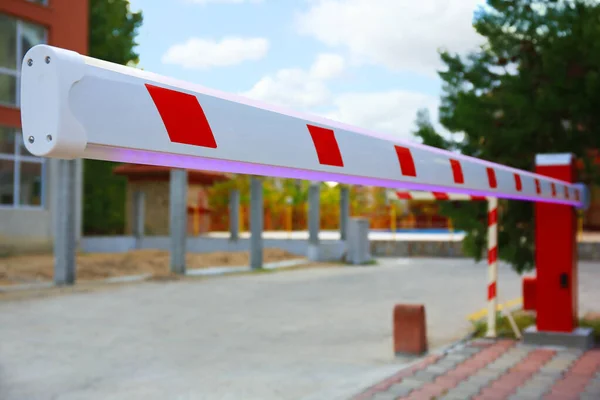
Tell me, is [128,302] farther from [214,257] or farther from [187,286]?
[214,257]

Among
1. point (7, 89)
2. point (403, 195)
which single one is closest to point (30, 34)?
point (7, 89)

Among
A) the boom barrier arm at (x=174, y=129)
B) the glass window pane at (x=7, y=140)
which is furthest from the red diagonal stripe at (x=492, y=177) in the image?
the glass window pane at (x=7, y=140)

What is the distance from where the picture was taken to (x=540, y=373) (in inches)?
208

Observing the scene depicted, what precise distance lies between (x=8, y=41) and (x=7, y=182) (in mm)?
3873

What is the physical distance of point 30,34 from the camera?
18812mm

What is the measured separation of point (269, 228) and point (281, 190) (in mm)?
2090

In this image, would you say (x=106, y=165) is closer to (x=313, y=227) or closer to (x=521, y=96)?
(x=313, y=227)

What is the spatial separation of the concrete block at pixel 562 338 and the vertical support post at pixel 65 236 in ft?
30.6

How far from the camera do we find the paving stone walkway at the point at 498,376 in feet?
15.1

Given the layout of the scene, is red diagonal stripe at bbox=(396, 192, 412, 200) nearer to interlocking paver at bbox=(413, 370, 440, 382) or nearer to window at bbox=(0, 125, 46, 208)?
interlocking paver at bbox=(413, 370, 440, 382)

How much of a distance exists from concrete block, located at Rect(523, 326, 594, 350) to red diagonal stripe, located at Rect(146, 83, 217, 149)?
217 inches

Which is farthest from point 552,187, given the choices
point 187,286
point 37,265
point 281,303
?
point 37,265

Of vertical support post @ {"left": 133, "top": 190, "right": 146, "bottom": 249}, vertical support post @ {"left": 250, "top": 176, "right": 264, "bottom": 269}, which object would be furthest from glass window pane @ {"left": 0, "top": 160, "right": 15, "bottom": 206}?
vertical support post @ {"left": 250, "top": 176, "right": 264, "bottom": 269}

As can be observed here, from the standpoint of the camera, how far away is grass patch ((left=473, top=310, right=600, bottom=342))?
23.8 ft
